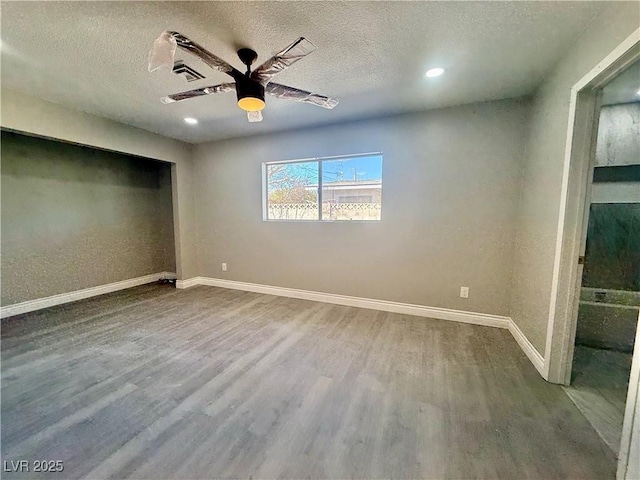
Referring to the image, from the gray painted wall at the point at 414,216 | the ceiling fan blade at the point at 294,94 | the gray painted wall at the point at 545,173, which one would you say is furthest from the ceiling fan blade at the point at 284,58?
the gray painted wall at the point at 414,216

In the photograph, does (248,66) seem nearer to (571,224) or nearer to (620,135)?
(571,224)

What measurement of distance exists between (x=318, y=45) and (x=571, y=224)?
2146 mm

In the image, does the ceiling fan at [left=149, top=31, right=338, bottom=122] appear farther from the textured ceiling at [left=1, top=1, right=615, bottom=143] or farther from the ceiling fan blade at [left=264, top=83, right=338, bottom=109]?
the textured ceiling at [left=1, top=1, right=615, bottom=143]

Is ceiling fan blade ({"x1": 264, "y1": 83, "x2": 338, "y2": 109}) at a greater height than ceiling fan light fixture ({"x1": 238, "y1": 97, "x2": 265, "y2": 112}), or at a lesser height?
greater

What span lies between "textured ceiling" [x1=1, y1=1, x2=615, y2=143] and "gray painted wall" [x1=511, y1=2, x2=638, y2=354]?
117mm

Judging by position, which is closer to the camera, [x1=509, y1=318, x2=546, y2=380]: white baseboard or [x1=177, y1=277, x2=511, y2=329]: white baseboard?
[x1=509, y1=318, x2=546, y2=380]: white baseboard

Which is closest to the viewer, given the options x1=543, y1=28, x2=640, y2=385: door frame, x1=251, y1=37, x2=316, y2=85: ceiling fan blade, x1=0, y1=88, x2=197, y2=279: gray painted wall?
x1=251, y1=37, x2=316, y2=85: ceiling fan blade

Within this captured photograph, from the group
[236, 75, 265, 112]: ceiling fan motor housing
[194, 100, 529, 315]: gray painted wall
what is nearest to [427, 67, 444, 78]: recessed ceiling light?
[194, 100, 529, 315]: gray painted wall

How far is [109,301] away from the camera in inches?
145

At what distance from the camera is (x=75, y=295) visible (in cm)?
370

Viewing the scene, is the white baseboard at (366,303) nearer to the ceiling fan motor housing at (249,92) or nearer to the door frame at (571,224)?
the door frame at (571,224)

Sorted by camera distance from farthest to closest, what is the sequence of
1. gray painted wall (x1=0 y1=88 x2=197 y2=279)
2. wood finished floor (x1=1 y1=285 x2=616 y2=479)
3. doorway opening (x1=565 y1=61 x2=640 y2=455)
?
gray painted wall (x1=0 y1=88 x2=197 y2=279) < doorway opening (x1=565 y1=61 x2=640 y2=455) < wood finished floor (x1=1 y1=285 x2=616 y2=479)

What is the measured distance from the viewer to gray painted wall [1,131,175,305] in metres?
3.15

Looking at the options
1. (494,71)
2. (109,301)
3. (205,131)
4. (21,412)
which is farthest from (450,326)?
(109,301)
